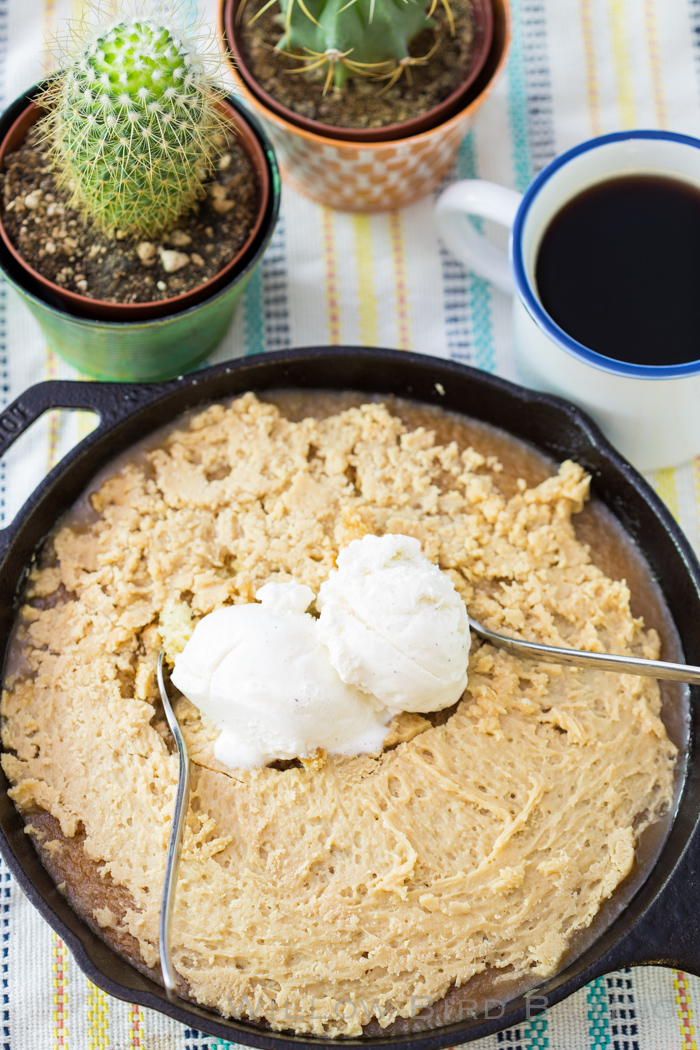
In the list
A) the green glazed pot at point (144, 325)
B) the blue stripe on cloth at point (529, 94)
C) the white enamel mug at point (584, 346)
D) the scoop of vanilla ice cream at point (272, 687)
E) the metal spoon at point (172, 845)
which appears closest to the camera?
the metal spoon at point (172, 845)

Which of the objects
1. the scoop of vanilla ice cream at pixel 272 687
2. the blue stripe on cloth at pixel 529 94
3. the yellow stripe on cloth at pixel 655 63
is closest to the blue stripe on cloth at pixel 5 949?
the scoop of vanilla ice cream at pixel 272 687

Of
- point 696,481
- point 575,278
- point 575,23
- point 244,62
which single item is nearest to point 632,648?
point 696,481

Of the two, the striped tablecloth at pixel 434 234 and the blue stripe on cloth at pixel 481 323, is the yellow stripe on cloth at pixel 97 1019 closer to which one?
the striped tablecloth at pixel 434 234

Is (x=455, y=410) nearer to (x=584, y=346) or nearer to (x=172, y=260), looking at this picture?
(x=584, y=346)

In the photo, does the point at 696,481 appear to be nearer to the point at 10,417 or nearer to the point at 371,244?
the point at 371,244

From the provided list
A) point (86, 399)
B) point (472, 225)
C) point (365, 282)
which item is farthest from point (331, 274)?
point (86, 399)

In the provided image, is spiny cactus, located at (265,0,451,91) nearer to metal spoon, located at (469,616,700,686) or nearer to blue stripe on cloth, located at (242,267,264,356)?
blue stripe on cloth, located at (242,267,264,356)

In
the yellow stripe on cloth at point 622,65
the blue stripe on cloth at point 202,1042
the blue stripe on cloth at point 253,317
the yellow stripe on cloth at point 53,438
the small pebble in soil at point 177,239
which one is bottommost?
the blue stripe on cloth at point 202,1042
